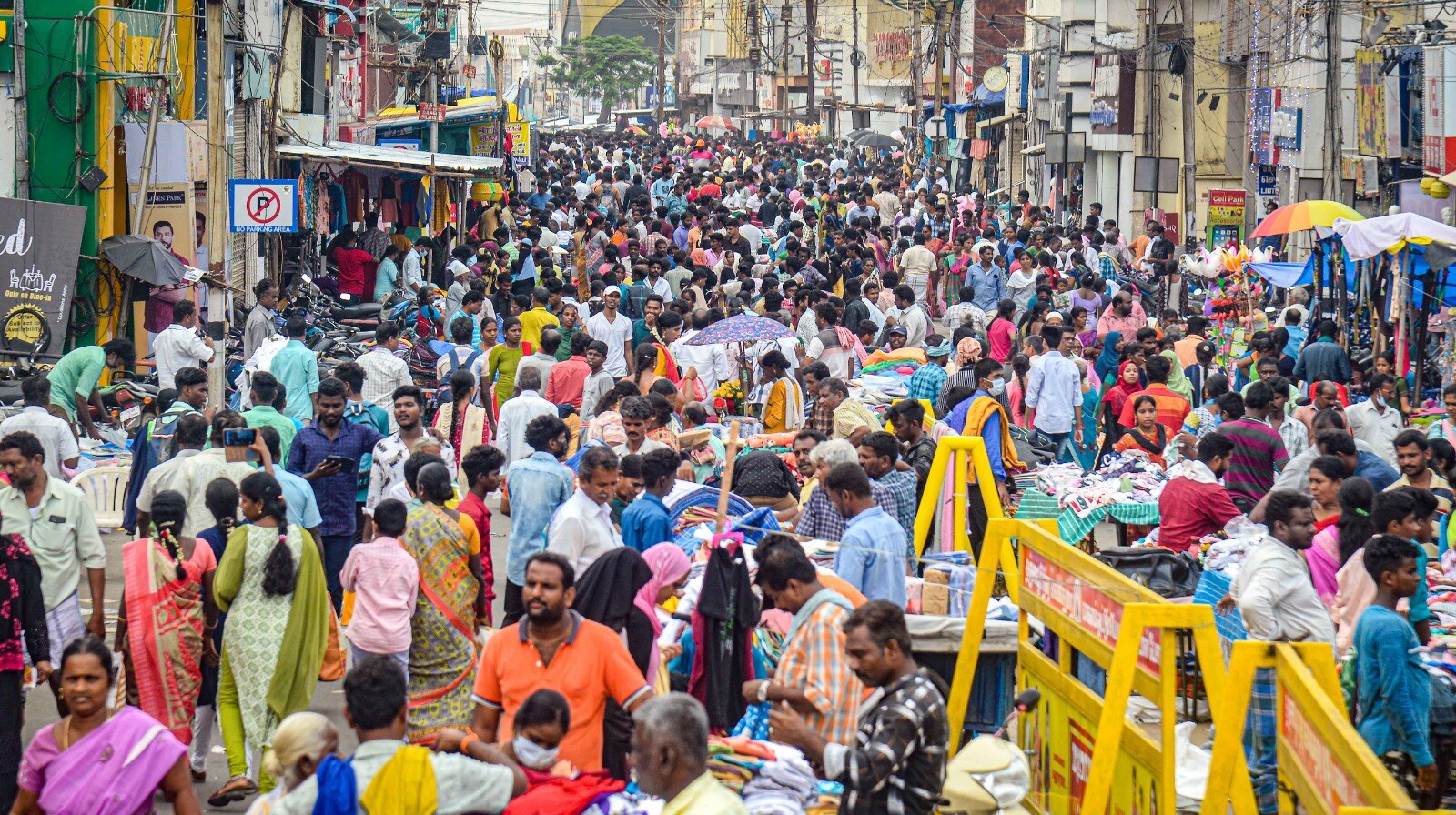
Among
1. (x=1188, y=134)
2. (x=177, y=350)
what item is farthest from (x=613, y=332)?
(x=1188, y=134)

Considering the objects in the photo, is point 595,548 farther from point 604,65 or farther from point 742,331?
point 604,65

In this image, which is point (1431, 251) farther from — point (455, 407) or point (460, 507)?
point (460, 507)

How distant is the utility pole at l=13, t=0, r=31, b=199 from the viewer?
646 inches

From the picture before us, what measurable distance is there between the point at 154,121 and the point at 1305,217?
10581mm

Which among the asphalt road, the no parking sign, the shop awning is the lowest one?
the asphalt road

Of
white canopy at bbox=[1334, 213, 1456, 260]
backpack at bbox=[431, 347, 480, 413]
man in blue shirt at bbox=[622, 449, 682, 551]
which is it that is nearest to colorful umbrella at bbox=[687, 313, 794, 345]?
backpack at bbox=[431, 347, 480, 413]

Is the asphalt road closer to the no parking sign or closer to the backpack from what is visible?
the backpack

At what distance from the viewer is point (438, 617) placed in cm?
765

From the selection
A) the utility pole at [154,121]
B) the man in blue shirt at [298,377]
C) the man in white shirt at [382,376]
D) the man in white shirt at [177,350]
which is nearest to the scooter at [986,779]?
the man in white shirt at [382,376]

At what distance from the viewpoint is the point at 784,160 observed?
55.5 m

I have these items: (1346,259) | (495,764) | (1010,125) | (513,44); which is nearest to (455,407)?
(495,764)

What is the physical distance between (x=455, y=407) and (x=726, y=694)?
16.4 feet

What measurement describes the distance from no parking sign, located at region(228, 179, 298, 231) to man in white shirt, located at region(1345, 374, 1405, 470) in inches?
347

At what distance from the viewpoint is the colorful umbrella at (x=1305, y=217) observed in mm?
16500
